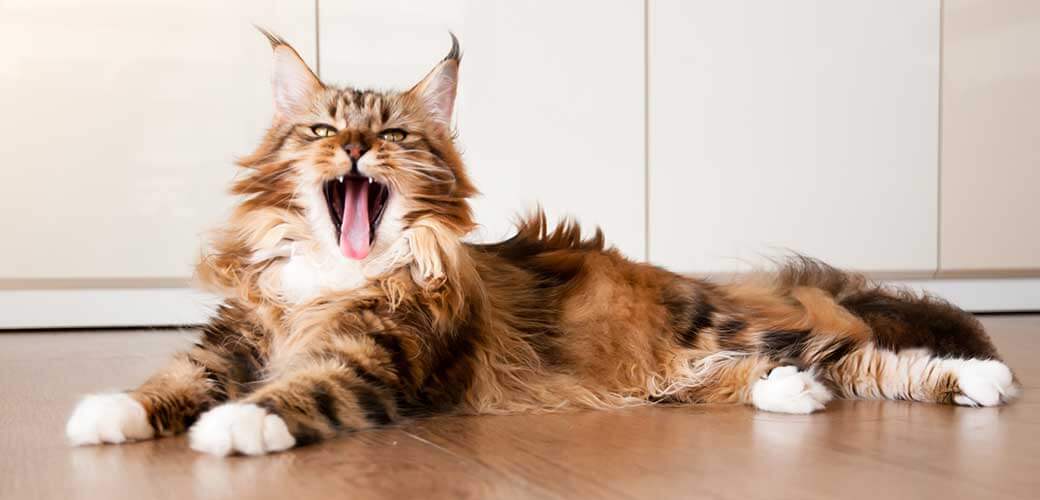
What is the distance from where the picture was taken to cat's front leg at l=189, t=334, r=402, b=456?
1.25 metres

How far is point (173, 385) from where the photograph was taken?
1.48m

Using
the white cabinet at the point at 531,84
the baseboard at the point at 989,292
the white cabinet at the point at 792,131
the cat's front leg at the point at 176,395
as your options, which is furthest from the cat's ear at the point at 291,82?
the baseboard at the point at 989,292

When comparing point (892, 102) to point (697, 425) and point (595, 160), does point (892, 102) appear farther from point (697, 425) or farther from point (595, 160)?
point (697, 425)

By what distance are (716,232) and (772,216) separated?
8.6 inches

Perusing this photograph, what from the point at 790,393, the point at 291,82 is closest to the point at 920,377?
the point at 790,393

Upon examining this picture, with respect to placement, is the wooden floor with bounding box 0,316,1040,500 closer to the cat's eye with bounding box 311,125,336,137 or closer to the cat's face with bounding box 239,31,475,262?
the cat's face with bounding box 239,31,475,262

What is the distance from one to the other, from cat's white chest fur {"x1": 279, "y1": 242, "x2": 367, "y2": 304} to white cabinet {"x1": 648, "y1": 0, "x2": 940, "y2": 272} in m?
2.09

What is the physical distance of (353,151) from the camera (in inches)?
62.3

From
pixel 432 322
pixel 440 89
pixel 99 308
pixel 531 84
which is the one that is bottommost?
pixel 99 308

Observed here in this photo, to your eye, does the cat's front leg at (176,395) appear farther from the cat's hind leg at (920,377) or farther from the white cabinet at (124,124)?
the white cabinet at (124,124)

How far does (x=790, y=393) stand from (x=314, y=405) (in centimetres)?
77

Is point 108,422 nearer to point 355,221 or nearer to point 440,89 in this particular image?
point 355,221

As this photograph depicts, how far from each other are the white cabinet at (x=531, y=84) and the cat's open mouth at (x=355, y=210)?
1796 mm

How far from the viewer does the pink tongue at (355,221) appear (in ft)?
5.31
